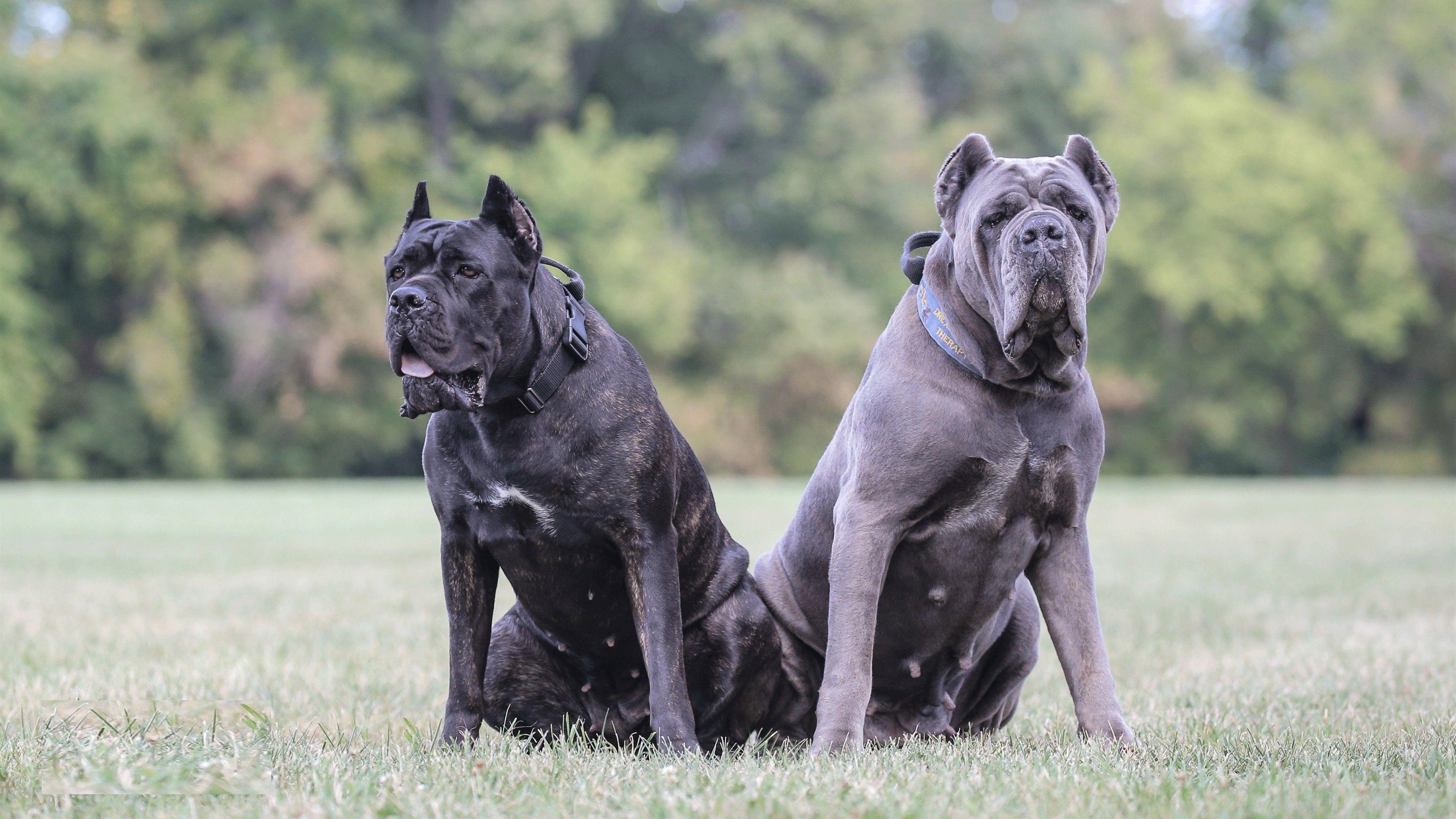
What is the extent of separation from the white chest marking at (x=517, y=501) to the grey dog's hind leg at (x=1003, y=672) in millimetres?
1474

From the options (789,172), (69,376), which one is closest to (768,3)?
(789,172)

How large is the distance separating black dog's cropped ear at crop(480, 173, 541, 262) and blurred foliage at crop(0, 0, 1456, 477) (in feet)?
75.3

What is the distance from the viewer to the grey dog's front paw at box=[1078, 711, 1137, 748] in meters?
3.67

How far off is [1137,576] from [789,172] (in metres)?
21.7

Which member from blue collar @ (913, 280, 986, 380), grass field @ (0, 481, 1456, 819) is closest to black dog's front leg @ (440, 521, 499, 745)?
grass field @ (0, 481, 1456, 819)

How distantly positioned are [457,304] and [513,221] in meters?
0.33

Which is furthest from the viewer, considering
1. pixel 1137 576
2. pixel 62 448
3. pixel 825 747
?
pixel 62 448

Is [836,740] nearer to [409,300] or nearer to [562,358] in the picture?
[562,358]

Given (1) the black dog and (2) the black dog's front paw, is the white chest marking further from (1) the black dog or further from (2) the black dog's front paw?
(2) the black dog's front paw

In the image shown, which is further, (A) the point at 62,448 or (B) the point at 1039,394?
(A) the point at 62,448

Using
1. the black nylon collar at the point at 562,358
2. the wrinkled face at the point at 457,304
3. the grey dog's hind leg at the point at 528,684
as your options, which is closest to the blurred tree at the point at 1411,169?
the grey dog's hind leg at the point at 528,684

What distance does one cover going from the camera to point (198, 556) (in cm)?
1098

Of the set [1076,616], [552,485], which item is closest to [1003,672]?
[1076,616]

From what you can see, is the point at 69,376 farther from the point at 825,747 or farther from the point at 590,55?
the point at 825,747
